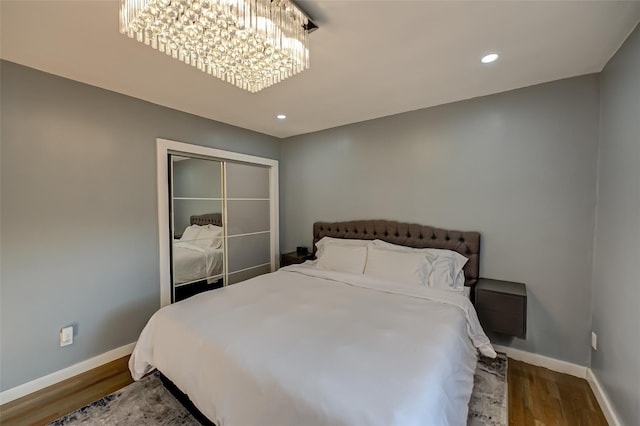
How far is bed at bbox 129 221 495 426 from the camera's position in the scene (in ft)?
3.63

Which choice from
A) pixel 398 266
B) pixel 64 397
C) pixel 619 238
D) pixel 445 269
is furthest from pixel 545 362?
pixel 64 397

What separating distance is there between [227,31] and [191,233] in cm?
230

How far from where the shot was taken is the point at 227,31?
130 centimetres

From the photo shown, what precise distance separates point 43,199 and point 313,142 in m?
2.85

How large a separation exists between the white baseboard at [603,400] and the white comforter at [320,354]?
0.73 m

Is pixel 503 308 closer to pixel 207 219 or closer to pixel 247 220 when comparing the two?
pixel 247 220

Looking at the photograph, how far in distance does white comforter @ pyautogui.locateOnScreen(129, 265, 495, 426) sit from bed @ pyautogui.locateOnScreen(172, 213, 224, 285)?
1001 mm

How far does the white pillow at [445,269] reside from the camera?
93.4 inches

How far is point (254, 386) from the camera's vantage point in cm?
125

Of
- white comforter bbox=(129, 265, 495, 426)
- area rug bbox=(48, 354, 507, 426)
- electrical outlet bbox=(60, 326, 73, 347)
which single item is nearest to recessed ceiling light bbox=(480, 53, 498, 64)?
white comforter bbox=(129, 265, 495, 426)

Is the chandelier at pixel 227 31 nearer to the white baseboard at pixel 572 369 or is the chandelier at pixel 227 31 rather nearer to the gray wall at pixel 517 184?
the gray wall at pixel 517 184

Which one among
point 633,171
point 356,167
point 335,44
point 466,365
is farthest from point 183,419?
point 633,171

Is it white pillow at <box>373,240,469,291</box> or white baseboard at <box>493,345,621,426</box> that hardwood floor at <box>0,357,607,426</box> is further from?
white pillow at <box>373,240,469,291</box>

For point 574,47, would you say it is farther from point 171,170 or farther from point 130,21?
point 171,170
